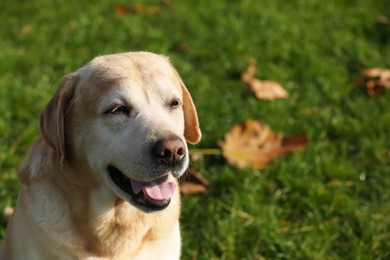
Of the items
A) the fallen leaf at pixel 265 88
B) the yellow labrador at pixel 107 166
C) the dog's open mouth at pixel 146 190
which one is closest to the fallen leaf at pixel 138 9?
the fallen leaf at pixel 265 88

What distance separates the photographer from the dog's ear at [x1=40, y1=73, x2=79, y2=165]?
323cm

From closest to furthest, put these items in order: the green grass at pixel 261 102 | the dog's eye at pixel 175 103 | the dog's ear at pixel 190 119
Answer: the dog's eye at pixel 175 103
the dog's ear at pixel 190 119
the green grass at pixel 261 102

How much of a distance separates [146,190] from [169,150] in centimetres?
28

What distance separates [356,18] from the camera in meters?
6.80

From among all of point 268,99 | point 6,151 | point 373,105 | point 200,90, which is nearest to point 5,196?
point 6,151

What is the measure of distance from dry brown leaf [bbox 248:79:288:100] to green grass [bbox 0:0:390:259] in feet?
0.23

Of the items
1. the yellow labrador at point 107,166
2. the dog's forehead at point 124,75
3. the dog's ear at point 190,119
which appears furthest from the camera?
the dog's ear at point 190,119

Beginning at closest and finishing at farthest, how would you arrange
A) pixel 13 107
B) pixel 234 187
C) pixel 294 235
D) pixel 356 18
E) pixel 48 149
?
pixel 48 149 < pixel 294 235 < pixel 234 187 < pixel 13 107 < pixel 356 18

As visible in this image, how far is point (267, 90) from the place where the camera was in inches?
222

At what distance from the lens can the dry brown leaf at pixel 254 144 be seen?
4820mm

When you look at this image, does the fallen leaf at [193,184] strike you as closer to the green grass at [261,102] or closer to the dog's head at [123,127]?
the green grass at [261,102]

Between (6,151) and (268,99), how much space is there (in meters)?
2.24

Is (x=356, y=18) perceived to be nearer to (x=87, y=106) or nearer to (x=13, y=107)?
(x=13, y=107)

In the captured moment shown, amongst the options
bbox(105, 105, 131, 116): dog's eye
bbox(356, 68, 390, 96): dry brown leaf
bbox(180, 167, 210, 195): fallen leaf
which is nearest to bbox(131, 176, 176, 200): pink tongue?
bbox(105, 105, 131, 116): dog's eye
